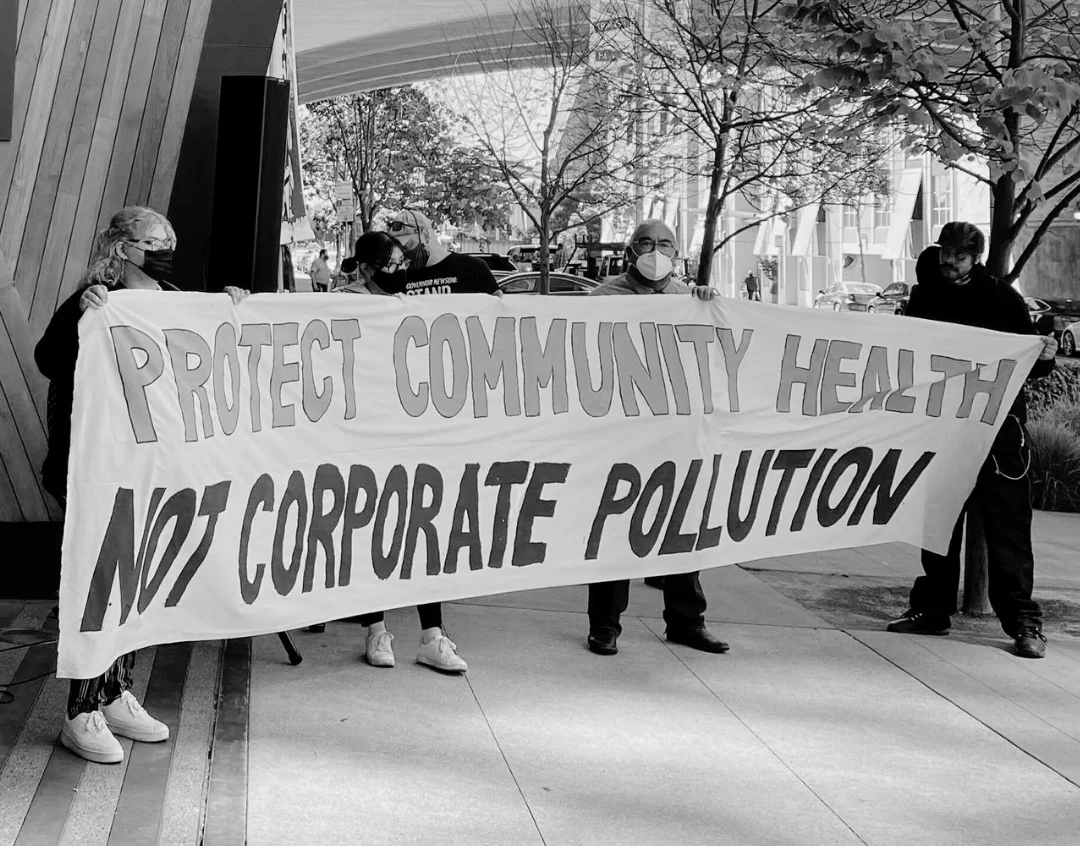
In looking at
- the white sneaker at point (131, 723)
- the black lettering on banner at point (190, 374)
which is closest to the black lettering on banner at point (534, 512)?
the black lettering on banner at point (190, 374)

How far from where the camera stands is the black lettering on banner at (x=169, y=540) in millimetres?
4949

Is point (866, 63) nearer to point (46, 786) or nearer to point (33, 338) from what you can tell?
point (33, 338)

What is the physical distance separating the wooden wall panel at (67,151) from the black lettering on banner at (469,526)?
7.87ft

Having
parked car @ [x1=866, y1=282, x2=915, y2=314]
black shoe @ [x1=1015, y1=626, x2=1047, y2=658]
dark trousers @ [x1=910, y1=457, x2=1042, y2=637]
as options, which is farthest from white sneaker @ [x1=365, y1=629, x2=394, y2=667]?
parked car @ [x1=866, y1=282, x2=915, y2=314]

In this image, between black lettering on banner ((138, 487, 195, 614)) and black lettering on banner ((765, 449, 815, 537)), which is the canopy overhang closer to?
black lettering on banner ((765, 449, 815, 537))

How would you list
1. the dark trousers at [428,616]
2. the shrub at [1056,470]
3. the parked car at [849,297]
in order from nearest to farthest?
1. the dark trousers at [428,616]
2. the shrub at [1056,470]
3. the parked car at [849,297]

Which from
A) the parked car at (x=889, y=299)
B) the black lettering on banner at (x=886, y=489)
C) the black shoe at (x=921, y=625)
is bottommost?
the black shoe at (x=921, y=625)

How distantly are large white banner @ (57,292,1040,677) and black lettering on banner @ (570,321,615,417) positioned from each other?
0.04 feet

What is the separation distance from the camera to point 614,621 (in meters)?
6.80

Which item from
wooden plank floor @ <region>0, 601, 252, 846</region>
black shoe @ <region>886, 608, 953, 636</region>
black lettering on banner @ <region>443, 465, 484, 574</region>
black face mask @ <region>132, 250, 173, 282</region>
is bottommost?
wooden plank floor @ <region>0, 601, 252, 846</region>

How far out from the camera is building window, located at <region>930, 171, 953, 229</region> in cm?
5425

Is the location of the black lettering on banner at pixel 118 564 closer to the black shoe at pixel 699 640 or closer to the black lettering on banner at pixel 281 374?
the black lettering on banner at pixel 281 374

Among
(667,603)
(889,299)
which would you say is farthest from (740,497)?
(889,299)

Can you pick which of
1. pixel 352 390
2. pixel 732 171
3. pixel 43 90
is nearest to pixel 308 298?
pixel 352 390
